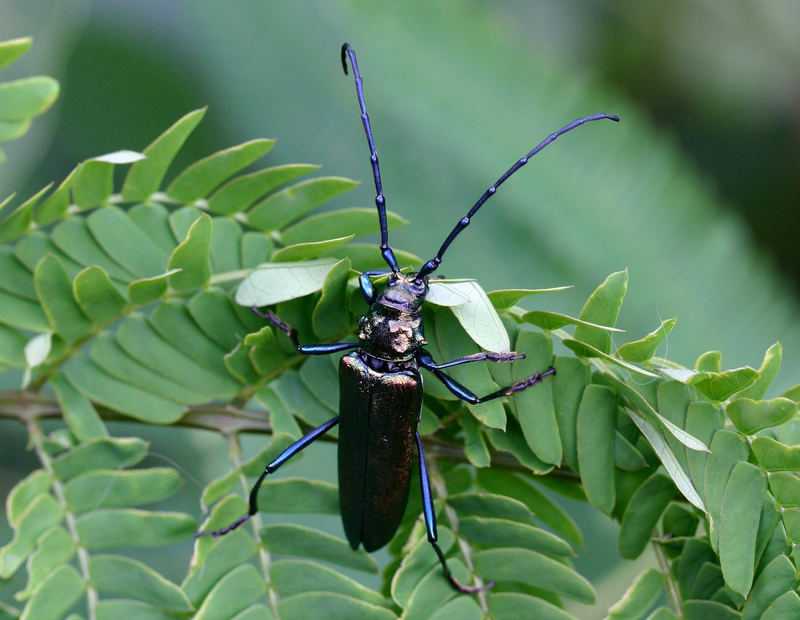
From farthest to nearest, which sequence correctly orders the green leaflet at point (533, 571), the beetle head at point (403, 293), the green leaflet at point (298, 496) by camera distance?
the green leaflet at point (298, 496), the beetle head at point (403, 293), the green leaflet at point (533, 571)

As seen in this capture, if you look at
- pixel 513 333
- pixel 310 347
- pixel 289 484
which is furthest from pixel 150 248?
pixel 513 333

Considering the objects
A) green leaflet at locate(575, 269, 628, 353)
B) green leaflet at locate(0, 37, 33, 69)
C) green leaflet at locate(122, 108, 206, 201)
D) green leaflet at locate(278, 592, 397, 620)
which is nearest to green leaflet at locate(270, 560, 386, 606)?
green leaflet at locate(278, 592, 397, 620)

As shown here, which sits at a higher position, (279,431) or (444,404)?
(444,404)

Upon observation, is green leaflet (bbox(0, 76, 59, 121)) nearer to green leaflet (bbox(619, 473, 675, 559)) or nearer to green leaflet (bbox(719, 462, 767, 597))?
green leaflet (bbox(619, 473, 675, 559))

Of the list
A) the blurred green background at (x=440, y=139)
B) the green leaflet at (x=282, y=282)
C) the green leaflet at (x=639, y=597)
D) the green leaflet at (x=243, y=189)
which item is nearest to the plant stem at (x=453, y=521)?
the green leaflet at (x=639, y=597)

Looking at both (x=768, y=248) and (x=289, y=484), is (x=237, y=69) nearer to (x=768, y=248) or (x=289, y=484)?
(x=289, y=484)

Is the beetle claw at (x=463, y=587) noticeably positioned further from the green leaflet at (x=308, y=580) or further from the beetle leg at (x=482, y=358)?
the beetle leg at (x=482, y=358)

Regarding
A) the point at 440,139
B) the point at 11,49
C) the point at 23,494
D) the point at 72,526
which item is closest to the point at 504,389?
the point at 72,526

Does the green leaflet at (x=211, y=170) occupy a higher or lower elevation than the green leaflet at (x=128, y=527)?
higher
